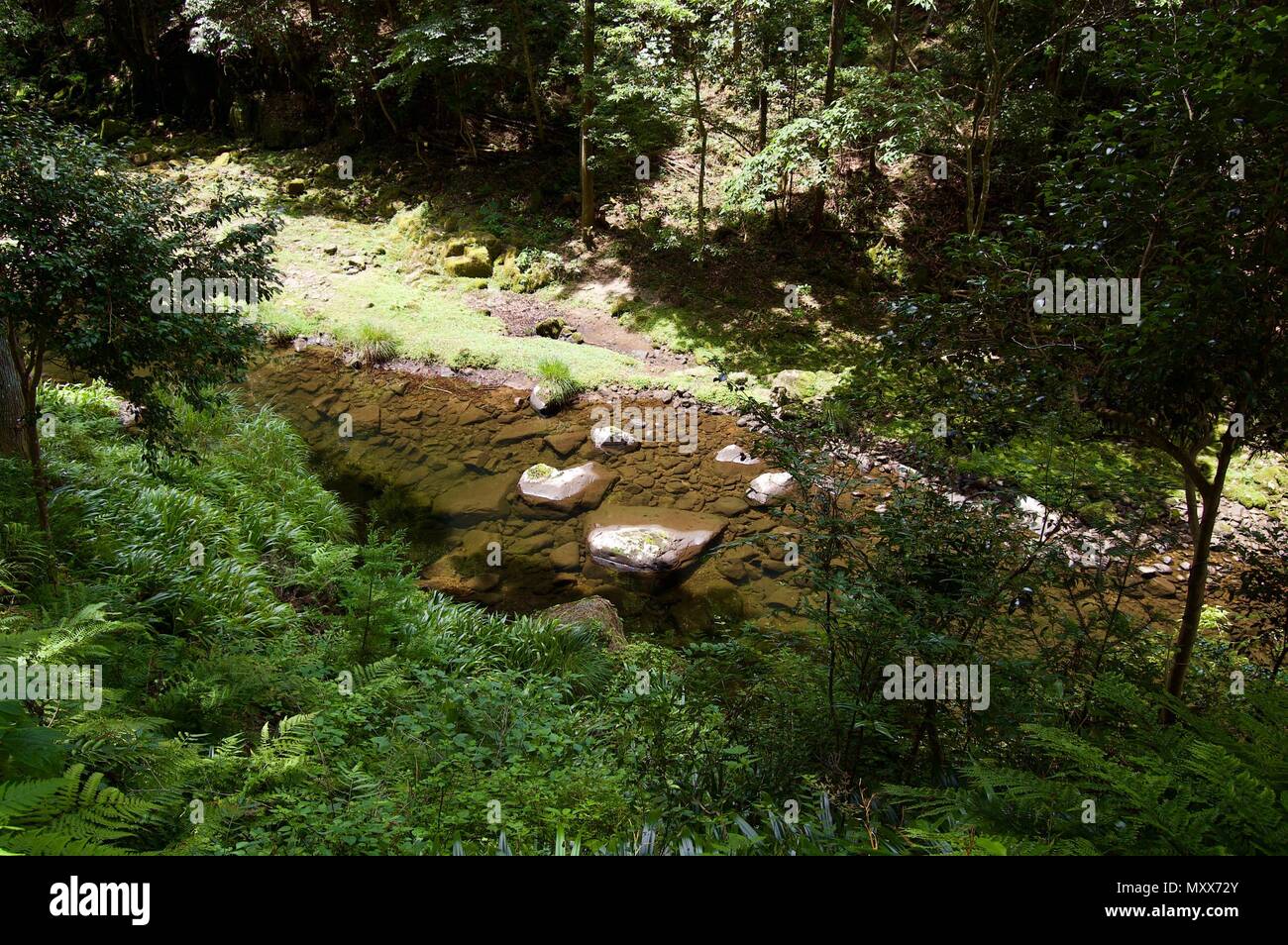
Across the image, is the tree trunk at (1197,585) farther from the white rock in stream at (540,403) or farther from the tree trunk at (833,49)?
the tree trunk at (833,49)

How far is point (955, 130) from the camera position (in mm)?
10672

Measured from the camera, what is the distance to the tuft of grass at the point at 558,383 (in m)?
11.6

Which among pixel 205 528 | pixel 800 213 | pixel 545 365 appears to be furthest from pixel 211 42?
pixel 205 528

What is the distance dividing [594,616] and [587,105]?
11533 mm

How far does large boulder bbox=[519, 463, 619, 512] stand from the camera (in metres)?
9.20

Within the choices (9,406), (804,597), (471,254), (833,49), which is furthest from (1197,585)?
(471,254)

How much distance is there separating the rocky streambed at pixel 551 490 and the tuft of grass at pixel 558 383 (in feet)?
0.70

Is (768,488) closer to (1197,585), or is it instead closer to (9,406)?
(1197,585)

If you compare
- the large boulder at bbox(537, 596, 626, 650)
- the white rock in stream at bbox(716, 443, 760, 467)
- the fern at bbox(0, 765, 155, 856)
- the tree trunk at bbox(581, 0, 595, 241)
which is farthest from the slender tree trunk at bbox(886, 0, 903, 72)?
the fern at bbox(0, 765, 155, 856)

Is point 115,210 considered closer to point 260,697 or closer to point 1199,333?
point 260,697

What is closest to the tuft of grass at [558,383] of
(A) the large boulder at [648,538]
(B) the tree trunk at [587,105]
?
(A) the large boulder at [648,538]

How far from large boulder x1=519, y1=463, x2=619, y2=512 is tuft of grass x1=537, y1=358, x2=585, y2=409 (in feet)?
6.90
